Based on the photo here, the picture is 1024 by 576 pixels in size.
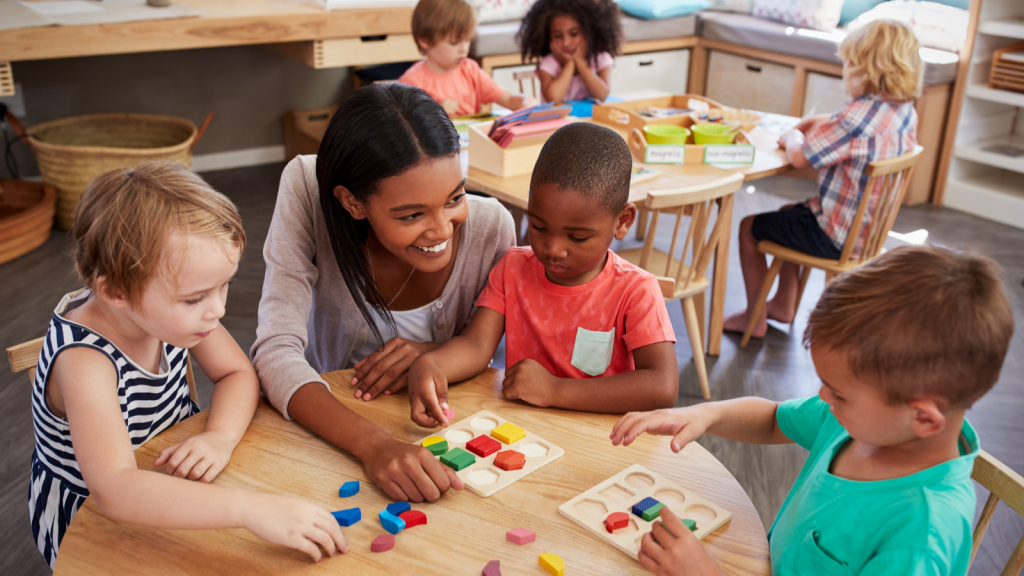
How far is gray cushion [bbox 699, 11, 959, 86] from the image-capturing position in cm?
420

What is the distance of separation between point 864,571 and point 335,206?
975 mm

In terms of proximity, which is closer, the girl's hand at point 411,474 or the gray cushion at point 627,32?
the girl's hand at point 411,474

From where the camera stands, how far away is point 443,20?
3184 mm

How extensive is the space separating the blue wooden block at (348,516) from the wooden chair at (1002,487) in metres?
0.77

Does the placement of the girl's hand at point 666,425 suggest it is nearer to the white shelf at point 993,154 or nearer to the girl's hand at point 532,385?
the girl's hand at point 532,385

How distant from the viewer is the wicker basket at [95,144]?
3619mm

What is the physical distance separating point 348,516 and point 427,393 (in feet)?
0.87

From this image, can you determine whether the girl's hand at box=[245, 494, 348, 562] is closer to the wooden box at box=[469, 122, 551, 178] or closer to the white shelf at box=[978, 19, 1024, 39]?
the wooden box at box=[469, 122, 551, 178]

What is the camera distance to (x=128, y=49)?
3.52m

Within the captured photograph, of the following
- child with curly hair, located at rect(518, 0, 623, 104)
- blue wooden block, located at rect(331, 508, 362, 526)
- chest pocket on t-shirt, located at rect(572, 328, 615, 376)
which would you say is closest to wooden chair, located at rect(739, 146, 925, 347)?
child with curly hair, located at rect(518, 0, 623, 104)

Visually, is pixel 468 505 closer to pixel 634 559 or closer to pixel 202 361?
pixel 634 559

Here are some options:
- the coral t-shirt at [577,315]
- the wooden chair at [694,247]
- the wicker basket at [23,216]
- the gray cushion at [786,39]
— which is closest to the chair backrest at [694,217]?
the wooden chair at [694,247]

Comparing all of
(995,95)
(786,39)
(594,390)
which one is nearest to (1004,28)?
(995,95)

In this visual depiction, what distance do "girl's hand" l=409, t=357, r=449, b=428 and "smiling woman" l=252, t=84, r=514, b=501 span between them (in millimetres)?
54
